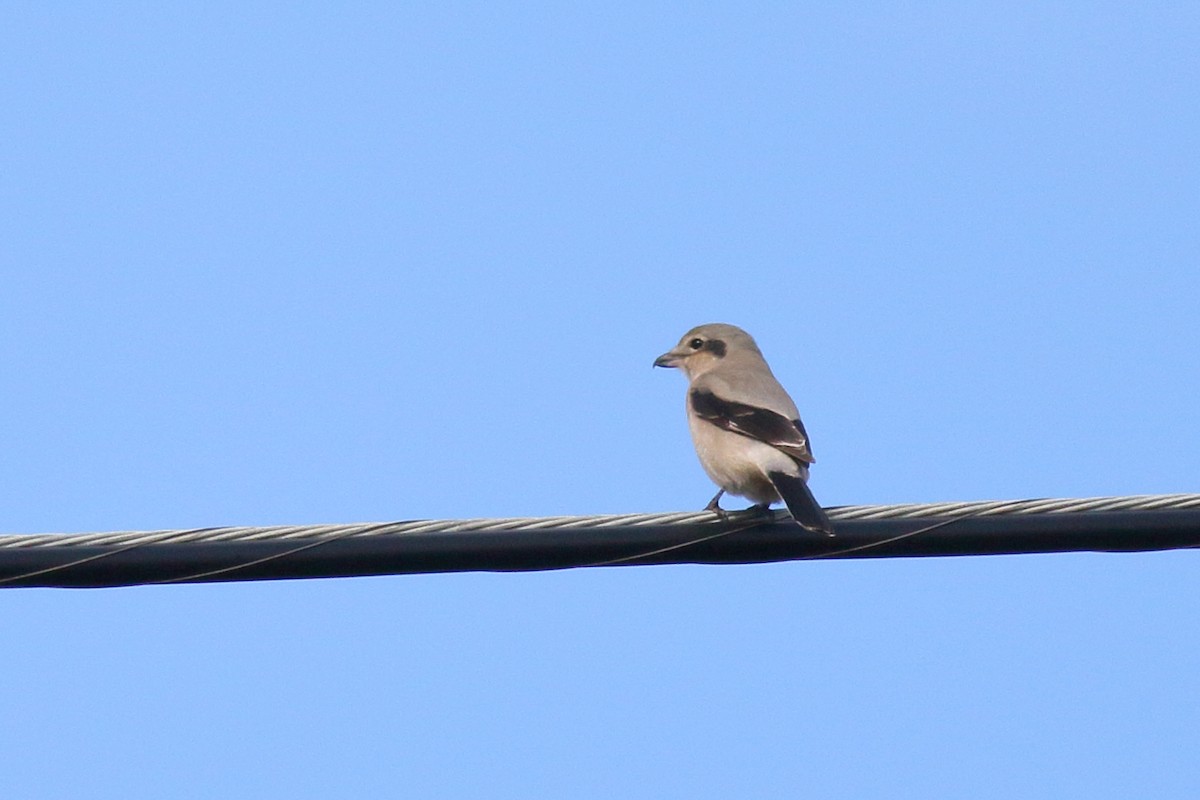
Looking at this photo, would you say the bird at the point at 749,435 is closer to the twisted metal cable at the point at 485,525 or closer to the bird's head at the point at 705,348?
the bird's head at the point at 705,348

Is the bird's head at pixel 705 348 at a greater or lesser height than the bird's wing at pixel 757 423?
greater

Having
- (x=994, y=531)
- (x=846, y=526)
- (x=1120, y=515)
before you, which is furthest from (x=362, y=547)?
(x=1120, y=515)

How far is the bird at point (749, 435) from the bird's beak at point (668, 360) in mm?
556

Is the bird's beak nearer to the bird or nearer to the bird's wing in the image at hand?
the bird

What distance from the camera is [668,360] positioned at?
882 cm

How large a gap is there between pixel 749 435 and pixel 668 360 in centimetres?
193

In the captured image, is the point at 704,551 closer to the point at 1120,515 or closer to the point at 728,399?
the point at 1120,515

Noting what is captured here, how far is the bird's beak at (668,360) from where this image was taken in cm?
880

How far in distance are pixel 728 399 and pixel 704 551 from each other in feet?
7.94

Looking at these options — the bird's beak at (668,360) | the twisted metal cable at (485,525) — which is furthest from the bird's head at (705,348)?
the twisted metal cable at (485,525)

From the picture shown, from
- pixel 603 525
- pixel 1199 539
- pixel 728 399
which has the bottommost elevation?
pixel 1199 539

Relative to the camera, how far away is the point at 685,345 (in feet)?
28.9

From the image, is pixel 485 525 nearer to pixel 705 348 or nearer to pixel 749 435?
pixel 749 435

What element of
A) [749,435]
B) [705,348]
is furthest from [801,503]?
[705,348]
